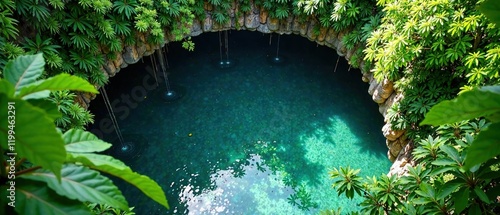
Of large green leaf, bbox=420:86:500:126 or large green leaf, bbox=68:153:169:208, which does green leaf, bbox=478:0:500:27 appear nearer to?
large green leaf, bbox=420:86:500:126

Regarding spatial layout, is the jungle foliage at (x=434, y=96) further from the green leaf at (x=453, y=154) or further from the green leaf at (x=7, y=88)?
the green leaf at (x=7, y=88)

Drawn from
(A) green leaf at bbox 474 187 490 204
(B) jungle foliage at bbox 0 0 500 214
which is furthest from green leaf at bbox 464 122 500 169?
(B) jungle foliage at bbox 0 0 500 214

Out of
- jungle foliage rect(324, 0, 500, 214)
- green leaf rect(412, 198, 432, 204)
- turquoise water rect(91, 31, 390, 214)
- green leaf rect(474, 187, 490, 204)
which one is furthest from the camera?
turquoise water rect(91, 31, 390, 214)

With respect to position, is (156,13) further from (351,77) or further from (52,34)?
(351,77)

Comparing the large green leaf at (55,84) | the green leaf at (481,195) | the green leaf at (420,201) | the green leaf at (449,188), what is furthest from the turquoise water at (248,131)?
the large green leaf at (55,84)

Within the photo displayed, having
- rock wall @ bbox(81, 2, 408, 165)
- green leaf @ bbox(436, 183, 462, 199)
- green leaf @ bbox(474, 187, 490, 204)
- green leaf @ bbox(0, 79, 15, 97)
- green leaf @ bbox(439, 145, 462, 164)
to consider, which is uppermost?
green leaf @ bbox(0, 79, 15, 97)

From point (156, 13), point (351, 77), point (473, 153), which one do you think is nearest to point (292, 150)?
point (351, 77)

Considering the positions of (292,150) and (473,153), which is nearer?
(473,153)
